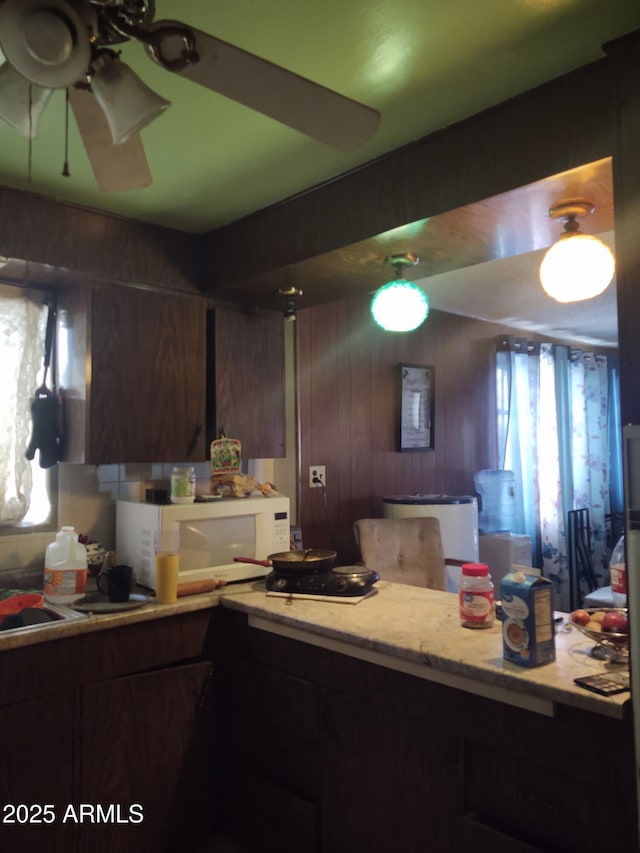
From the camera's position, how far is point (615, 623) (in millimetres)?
1456

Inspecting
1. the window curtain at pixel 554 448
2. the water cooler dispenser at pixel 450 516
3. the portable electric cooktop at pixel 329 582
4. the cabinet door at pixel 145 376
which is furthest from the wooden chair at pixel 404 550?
the window curtain at pixel 554 448

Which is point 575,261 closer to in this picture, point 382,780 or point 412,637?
point 412,637

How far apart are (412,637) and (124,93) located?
1.30 meters

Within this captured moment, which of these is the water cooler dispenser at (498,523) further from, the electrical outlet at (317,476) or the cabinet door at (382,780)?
the cabinet door at (382,780)

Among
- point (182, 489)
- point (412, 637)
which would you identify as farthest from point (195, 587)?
point (412, 637)

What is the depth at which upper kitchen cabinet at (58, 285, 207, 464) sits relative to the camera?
82.8 inches

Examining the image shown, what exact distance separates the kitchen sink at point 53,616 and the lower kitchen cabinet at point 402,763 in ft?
1.58

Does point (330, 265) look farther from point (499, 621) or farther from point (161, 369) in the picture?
point (499, 621)

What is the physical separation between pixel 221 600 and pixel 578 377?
3.65 metres

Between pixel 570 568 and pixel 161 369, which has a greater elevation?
pixel 161 369

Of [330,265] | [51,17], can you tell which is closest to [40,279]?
[330,265]

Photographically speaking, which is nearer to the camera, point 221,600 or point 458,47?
point 458,47

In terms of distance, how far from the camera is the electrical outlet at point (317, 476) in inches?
120

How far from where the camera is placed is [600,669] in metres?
1.32
